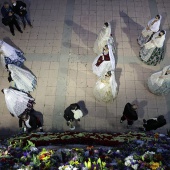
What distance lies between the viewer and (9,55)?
7434 mm

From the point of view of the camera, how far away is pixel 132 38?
893 centimetres

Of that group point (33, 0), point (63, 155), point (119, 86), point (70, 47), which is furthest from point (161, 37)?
point (33, 0)

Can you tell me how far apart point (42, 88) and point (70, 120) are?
1812mm

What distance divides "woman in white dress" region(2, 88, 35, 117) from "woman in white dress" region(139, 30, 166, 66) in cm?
417

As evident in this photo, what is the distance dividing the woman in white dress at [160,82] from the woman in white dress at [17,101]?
3.85 metres

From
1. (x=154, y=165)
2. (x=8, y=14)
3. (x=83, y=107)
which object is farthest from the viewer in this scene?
(x=8, y=14)

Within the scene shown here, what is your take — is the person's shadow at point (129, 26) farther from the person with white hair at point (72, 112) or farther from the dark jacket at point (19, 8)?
the dark jacket at point (19, 8)

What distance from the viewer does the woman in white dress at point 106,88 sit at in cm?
635

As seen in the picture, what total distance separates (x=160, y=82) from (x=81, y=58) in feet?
9.78

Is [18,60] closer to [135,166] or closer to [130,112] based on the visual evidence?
[130,112]

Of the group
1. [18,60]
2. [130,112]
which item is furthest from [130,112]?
[18,60]

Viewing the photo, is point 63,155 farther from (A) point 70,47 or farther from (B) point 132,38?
(B) point 132,38

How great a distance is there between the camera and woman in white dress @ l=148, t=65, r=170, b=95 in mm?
6617

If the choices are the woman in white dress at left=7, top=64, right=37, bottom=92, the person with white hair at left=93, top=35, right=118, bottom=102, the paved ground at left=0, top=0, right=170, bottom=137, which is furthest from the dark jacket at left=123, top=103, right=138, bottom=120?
the woman in white dress at left=7, top=64, right=37, bottom=92
